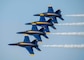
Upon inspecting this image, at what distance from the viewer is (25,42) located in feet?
270

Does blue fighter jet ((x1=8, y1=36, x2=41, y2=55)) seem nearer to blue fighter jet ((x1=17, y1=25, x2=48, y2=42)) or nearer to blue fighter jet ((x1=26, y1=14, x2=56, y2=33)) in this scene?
blue fighter jet ((x1=17, y1=25, x2=48, y2=42))

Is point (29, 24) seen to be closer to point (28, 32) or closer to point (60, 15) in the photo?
point (28, 32)

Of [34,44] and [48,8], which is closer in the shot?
[34,44]

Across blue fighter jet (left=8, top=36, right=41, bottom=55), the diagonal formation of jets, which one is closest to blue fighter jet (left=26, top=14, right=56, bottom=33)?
the diagonal formation of jets

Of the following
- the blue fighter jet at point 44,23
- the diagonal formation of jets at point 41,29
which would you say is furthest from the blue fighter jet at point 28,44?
the blue fighter jet at point 44,23

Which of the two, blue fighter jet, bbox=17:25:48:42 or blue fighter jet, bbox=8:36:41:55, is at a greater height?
blue fighter jet, bbox=17:25:48:42

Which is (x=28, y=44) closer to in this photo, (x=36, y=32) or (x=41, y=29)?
(x=36, y=32)

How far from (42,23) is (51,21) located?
2.30 metres

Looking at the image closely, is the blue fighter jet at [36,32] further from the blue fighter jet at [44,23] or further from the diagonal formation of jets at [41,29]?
the blue fighter jet at [44,23]

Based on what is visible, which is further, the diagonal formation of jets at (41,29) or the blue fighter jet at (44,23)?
the blue fighter jet at (44,23)

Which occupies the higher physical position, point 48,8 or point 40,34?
point 48,8

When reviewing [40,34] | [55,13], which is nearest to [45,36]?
[40,34]

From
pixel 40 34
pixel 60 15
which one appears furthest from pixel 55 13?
pixel 40 34

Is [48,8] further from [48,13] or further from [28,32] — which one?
[28,32]
